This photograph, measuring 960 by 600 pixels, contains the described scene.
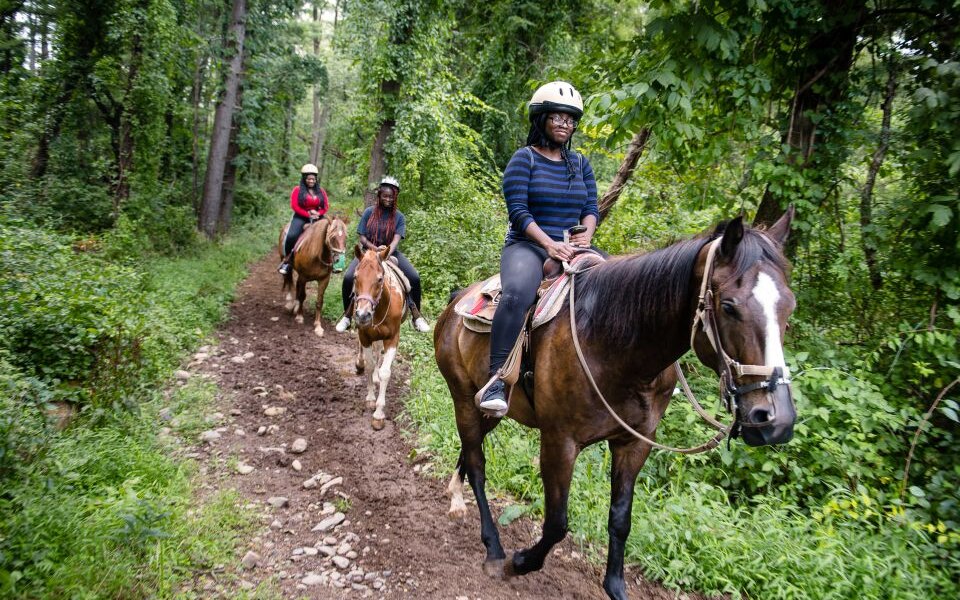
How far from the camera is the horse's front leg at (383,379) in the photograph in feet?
20.3

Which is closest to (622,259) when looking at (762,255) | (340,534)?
(762,255)

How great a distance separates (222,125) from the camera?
558 inches

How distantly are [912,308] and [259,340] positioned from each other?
29.9 feet

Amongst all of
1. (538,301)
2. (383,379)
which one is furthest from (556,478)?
(383,379)

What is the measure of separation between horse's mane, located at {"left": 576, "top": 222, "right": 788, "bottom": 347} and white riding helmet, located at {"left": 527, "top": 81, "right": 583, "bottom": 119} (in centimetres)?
114

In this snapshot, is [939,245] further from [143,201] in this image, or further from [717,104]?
[143,201]

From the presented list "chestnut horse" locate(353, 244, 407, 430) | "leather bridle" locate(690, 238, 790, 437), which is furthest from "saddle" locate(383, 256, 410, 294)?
"leather bridle" locate(690, 238, 790, 437)

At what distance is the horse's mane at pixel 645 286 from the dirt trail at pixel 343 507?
2054mm

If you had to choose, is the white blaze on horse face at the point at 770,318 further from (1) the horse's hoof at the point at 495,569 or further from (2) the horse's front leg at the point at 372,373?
(2) the horse's front leg at the point at 372,373

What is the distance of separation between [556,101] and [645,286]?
1.53 meters

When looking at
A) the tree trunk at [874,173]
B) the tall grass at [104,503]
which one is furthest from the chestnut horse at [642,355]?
the tree trunk at [874,173]

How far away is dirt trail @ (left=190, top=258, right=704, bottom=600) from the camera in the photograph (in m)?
3.51

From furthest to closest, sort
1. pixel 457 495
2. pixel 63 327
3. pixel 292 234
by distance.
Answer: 1. pixel 292 234
2. pixel 63 327
3. pixel 457 495

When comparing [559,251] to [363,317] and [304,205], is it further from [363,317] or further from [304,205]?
[304,205]
